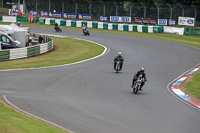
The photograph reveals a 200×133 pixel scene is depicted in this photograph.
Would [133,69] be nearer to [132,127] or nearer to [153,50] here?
[153,50]

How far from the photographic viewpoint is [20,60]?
30.3 metres

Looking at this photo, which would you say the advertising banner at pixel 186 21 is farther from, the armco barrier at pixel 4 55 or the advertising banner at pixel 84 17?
the armco barrier at pixel 4 55

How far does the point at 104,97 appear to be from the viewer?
1709 cm

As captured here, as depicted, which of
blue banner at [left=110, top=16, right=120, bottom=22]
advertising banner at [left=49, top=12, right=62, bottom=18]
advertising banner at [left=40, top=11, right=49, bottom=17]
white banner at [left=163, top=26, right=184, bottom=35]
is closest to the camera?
white banner at [left=163, top=26, right=184, bottom=35]

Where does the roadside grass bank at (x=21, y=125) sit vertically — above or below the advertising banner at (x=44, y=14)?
below

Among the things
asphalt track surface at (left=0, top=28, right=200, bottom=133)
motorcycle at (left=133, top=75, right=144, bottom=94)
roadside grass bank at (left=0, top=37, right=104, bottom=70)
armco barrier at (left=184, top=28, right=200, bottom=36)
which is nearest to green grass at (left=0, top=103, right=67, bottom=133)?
asphalt track surface at (left=0, top=28, right=200, bottom=133)

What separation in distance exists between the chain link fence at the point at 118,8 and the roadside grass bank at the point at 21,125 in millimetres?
46146

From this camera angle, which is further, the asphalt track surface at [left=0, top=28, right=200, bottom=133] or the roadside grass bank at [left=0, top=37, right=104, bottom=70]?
the roadside grass bank at [left=0, top=37, right=104, bottom=70]

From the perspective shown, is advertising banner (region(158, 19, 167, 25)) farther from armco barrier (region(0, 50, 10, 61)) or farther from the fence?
armco barrier (region(0, 50, 10, 61))

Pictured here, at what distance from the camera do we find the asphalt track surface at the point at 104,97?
41.1 feet

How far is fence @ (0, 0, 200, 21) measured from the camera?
56.6 meters

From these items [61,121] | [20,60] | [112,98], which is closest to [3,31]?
[20,60]

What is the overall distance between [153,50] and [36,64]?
43.5 feet

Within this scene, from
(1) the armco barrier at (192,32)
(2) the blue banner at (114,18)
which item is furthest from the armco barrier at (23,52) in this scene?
(2) the blue banner at (114,18)
